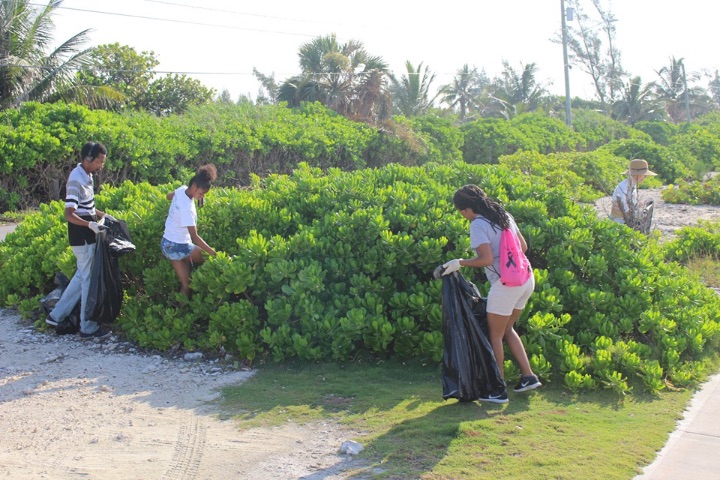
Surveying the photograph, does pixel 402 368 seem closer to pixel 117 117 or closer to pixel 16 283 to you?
pixel 16 283

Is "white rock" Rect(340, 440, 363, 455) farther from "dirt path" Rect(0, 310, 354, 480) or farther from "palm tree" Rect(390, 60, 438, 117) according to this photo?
"palm tree" Rect(390, 60, 438, 117)

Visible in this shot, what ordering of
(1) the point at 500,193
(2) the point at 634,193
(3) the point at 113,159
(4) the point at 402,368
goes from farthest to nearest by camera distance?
1. (3) the point at 113,159
2. (2) the point at 634,193
3. (1) the point at 500,193
4. (4) the point at 402,368

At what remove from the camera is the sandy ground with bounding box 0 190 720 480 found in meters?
4.68

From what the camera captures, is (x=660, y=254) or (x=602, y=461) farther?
(x=660, y=254)

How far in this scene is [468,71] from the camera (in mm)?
51531

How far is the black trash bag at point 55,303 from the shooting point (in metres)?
7.68

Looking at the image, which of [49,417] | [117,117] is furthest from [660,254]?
[117,117]

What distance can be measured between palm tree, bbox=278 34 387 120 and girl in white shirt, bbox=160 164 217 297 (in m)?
22.5

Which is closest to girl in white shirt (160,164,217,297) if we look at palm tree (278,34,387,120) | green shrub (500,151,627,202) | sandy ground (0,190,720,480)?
sandy ground (0,190,720,480)

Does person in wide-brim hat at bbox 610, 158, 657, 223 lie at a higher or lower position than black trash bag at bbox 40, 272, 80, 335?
higher

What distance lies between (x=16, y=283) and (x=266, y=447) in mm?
4954

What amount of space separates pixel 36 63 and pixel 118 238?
1683 cm

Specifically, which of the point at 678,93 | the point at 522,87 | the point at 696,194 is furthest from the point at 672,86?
the point at 696,194

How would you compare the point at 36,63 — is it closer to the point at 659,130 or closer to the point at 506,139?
the point at 506,139
